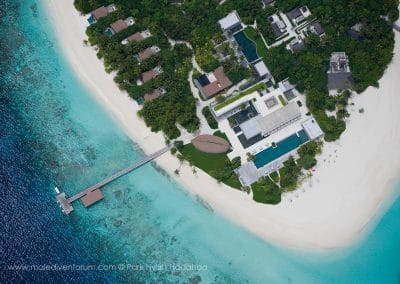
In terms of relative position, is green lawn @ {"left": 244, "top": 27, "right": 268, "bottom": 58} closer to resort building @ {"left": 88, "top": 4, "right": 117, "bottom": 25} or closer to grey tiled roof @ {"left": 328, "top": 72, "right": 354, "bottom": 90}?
grey tiled roof @ {"left": 328, "top": 72, "right": 354, "bottom": 90}

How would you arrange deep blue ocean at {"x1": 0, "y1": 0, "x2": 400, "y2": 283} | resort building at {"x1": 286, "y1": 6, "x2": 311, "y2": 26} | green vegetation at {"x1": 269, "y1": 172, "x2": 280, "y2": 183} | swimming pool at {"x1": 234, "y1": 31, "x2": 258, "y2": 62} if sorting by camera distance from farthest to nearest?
1. resort building at {"x1": 286, "y1": 6, "x2": 311, "y2": 26}
2. swimming pool at {"x1": 234, "y1": 31, "x2": 258, "y2": 62}
3. green vegetation at {"x1": 269, "y1": 172, "x2": 280, "y2": 183}
4. deep blue ocean at {"x1": 0, "y1": 0, "x2": 400, "y2": 283}

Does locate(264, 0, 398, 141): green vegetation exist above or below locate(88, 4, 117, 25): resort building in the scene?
below

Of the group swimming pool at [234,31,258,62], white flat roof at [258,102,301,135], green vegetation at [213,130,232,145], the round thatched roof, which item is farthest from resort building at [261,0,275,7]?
the round thatched roof

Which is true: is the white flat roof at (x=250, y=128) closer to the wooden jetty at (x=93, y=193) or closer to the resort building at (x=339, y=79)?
the wooden jetty at (x=93, y=193)

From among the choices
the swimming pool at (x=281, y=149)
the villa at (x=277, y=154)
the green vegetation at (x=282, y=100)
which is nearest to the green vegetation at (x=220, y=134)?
the villa at (x=277, y=154)

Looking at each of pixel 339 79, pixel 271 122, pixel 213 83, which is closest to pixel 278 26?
pixel 339 79

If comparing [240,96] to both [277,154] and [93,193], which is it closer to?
[277,154]

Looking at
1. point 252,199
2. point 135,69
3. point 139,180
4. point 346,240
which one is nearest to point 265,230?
point 252,199
